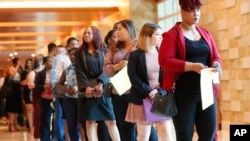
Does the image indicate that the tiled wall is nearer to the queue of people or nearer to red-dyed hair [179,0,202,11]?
the queue of people

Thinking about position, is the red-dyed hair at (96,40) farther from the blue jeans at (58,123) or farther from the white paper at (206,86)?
the white paper at (206,86)

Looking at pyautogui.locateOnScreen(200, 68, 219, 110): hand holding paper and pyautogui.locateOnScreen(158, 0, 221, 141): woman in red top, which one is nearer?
pyautogui.locateOnScreen(200, 68, 219, 110): hand holding paper

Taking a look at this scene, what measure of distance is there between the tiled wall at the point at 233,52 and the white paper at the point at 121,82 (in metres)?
3.30

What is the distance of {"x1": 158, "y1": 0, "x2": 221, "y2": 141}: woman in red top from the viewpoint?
337 centimetres

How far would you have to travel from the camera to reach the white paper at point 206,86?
3.21m

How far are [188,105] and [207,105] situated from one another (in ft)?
0.52

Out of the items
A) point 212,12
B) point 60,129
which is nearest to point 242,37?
point 212,12

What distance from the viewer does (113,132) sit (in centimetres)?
532

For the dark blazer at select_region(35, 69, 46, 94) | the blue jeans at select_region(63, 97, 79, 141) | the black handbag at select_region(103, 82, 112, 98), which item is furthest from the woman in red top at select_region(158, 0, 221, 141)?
the dark blazer at select_region(35, 69, 46, 94)

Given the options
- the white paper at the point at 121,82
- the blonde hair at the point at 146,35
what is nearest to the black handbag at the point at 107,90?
the white paper at the point at 121,82

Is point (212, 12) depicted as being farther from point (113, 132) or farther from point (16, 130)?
point (16, 130)

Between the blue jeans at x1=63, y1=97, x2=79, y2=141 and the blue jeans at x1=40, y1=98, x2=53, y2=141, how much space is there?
1.57 meters

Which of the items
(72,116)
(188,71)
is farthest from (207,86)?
(72,116)

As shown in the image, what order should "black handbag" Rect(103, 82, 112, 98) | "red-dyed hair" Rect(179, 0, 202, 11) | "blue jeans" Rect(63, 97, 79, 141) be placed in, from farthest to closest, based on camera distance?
1. "blue jeans" Rect(63, 97, 79, 141)
2. "black handbag" Rect(103, 82, 112, 98)
3. "red-dyed hair" Rect(179, 0, 202, 11)
